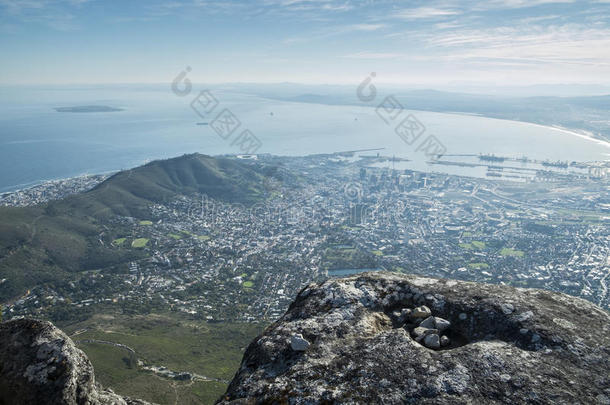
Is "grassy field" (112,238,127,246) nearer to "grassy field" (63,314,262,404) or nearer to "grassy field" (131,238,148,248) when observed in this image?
"grassy field" (131,238,148,248)

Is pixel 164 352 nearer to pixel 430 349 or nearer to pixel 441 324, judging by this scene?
pixel 441 324

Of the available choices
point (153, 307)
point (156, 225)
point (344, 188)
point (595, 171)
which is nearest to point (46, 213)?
point (156, 225)

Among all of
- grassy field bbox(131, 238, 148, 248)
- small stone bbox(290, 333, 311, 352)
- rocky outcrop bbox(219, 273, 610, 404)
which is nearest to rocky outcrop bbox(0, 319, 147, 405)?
rocky outcrop bbox(219, 273, 610, 404)

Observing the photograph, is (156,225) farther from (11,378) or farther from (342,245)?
(11,378)

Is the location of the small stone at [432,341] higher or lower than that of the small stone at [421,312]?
lower

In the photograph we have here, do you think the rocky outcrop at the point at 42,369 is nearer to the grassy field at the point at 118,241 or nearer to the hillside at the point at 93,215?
the hillside at the point at 93,215

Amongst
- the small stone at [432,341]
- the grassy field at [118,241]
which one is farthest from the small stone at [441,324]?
the grassy field at [118,241]

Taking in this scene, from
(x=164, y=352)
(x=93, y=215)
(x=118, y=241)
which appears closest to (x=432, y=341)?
(x=164, y=352)
